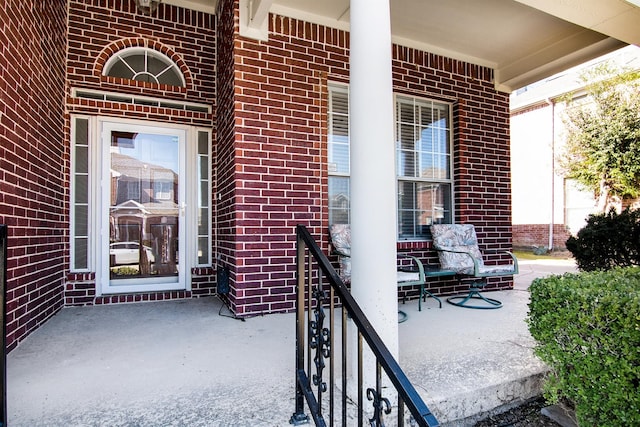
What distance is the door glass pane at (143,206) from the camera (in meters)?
3.72

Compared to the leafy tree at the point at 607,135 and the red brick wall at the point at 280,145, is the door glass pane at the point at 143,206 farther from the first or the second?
the leafy tree at the point at 607,135

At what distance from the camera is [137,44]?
12.1ft

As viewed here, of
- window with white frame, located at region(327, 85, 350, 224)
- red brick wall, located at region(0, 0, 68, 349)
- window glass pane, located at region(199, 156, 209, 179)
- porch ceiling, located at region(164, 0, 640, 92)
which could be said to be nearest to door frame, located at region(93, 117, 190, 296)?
window glass pane, located at region(199, 156, 209, 179)

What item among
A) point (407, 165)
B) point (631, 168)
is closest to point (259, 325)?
point (407, 165)

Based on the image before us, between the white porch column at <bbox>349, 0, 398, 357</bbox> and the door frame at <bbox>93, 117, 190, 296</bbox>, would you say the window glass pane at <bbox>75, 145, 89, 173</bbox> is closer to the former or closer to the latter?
the door frame at <bbox>93, 117, 190, 296</bbox>

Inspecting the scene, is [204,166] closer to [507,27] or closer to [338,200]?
[338,200]

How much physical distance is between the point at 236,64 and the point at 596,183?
9.96m

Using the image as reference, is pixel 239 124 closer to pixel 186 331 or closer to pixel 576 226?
pixel 186 331

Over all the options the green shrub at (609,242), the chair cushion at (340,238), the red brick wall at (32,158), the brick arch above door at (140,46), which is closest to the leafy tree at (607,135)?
the green shrub at (609,242)

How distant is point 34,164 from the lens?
2770 millimetres

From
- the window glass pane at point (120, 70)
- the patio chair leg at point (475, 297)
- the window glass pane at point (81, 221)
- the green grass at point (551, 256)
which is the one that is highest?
the window glass pane at point (120, 70)

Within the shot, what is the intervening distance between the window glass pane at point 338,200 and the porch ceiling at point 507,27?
5.25 ft

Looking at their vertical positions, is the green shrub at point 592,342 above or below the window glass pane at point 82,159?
below

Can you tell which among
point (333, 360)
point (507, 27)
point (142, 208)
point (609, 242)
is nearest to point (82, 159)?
point (142, 208)
